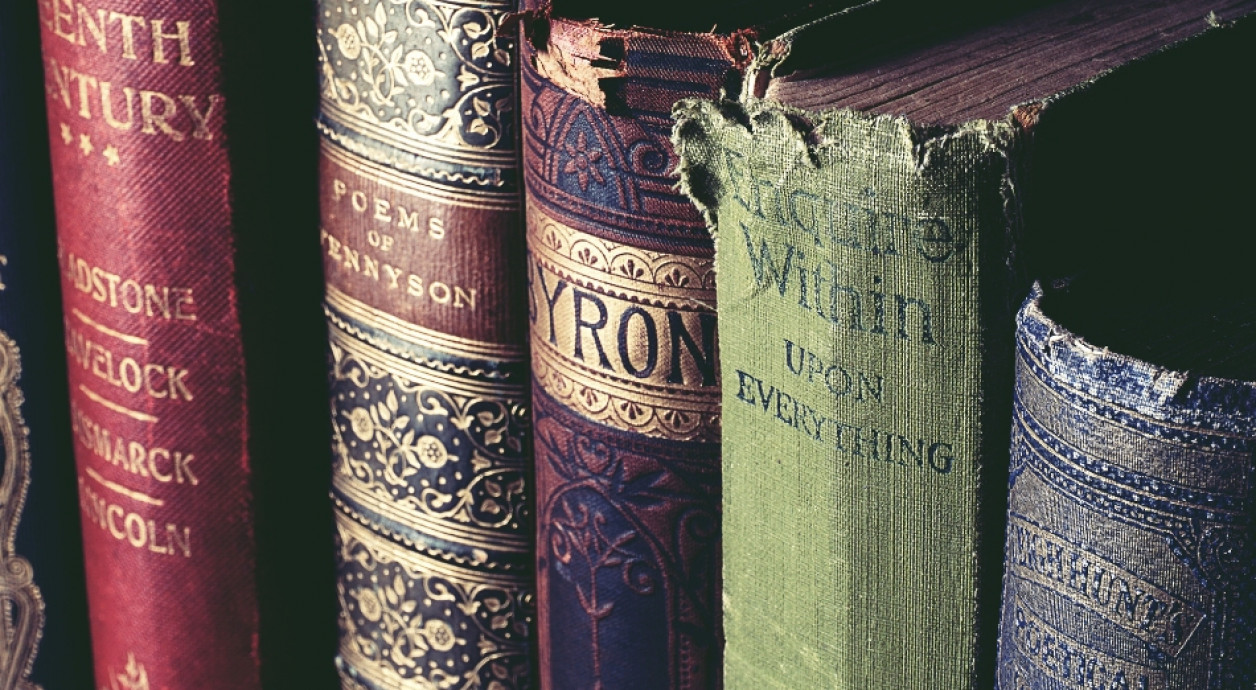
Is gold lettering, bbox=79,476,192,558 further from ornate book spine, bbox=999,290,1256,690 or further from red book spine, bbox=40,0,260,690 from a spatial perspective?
ornate book spine, bbox=999,290,1256,690

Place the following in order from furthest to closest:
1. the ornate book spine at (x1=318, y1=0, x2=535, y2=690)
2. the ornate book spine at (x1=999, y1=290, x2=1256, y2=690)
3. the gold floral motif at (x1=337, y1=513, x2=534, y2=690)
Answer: the gold floral motif at (x1=337, y1=513, x2=534, y2=690)
the ornate book spine at (x1=318, y1=0, x2=535, y2=690)
the ornate book spine at (x1=999, y1=290, x2=1256, y2=690)

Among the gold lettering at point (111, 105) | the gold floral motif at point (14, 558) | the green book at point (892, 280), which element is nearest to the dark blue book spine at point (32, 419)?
the gold floral motif at point (14, 558)

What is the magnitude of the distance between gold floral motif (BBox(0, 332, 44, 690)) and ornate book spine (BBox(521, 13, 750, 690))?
13.1 inches

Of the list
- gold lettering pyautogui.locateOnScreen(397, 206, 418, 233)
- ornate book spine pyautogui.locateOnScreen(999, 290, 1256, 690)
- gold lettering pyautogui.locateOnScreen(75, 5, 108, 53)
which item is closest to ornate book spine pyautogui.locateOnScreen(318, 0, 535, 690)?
gold lettering pyautogui.locateOnScreen(397, 206, 418, 233)

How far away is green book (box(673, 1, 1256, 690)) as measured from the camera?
0.49 meters

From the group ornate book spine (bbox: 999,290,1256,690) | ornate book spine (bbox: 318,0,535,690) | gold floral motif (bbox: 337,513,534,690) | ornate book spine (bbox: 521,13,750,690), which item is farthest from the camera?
gold floral motif (bbox: 337,513,534,690)

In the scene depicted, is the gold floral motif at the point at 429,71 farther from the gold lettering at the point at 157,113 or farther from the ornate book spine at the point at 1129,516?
the ornate book spine at the point at 1129,516

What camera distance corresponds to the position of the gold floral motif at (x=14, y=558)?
869mm

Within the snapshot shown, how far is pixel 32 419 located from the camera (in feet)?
2.89

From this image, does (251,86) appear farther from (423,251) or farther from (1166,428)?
(1166,428)

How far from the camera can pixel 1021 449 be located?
1.60 ft

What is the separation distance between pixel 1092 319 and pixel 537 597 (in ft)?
1.15

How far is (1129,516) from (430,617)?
0.44m

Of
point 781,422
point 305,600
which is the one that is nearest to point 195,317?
point 305,600
